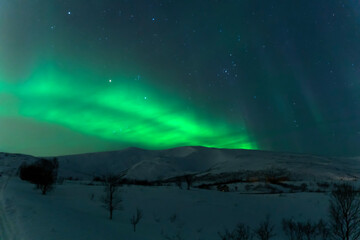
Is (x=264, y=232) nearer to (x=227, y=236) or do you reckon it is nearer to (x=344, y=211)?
(x=344, y=211)

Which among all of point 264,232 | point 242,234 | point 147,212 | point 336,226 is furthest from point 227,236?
point 336,226

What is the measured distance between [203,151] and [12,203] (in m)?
168

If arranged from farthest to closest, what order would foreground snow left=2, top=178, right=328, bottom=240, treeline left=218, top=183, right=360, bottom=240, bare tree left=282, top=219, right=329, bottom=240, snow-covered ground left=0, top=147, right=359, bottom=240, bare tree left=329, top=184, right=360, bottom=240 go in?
bare tree left=282, top=219, right=329, bottom=240
foreground snow left=2, top=178, right=328, bottom=240
snow-covered ground left=0, top=147, right=359, bottom=240
treeline left=218, top=183, right=360, bottom=240
bare tree left=329, top=184, right=360, bottom=240

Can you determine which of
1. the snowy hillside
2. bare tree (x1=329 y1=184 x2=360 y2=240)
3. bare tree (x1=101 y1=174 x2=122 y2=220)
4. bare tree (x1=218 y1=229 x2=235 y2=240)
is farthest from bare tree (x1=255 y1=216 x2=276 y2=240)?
the snowy hillside

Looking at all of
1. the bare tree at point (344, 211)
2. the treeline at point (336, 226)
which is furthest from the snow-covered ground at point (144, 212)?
the bare tree at point (344, 211)

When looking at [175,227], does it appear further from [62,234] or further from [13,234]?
[13,234]

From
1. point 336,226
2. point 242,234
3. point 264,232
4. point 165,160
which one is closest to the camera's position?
point 336,226

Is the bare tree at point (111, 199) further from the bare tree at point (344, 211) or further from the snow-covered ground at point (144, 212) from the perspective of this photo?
the bare tree at point (344, 211)

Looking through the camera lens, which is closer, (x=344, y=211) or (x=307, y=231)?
(x=344, y=211)

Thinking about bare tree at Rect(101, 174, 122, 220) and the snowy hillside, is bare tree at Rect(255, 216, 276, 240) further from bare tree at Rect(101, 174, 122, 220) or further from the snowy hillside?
the snowy hillside

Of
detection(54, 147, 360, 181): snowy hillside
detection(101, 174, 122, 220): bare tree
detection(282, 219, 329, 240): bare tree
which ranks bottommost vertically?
detection(282, 219, 329, 240): bare tree

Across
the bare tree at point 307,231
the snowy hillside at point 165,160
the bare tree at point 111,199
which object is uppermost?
the snowy hillside at point 165,160

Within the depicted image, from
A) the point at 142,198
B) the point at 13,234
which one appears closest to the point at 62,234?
the point at 13,234

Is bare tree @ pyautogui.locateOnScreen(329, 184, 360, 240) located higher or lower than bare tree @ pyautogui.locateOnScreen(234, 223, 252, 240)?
higher
